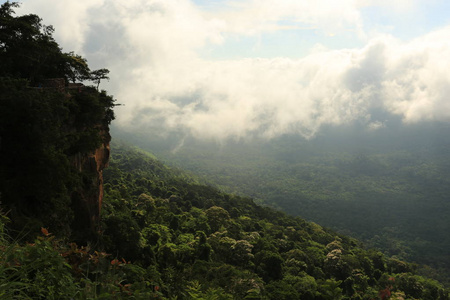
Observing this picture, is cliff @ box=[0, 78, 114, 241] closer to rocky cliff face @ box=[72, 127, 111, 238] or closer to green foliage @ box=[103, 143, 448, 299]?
rocky cliff face @ box=[72, 127, 111, 238]

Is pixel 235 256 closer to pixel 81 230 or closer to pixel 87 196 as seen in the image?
pixel 81 230

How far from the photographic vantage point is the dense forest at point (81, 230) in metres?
A: 5.20

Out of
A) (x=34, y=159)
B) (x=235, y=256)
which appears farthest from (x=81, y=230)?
(x=235, y=256)

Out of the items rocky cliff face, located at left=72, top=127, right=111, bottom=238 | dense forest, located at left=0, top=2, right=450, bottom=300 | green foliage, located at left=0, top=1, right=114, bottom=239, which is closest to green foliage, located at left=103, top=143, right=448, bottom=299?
dense forest, located at left=0, top=2, right=450, bottom=300

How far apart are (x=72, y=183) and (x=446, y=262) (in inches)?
5762

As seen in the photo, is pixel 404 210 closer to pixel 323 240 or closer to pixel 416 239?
pixel 416 239

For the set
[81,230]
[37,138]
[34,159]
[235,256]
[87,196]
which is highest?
[37,138]

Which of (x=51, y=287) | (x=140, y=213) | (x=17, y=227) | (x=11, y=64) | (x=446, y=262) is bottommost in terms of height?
(x=446, y=262)

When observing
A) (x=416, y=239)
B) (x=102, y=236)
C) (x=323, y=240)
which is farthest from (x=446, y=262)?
(x=102, y=236)

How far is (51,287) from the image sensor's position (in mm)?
4512

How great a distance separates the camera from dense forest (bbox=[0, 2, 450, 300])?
520 centimetres

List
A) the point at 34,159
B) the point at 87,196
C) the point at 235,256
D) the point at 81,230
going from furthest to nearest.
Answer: the point at 235,256
the point at 87,196
the point at 81,230
the point at 34,159

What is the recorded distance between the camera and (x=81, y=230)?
20.3 m

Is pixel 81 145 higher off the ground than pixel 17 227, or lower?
higher
